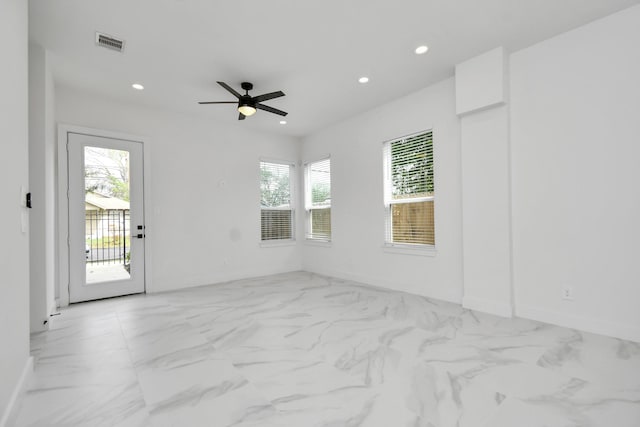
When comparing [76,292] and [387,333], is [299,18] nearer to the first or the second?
[387,333]

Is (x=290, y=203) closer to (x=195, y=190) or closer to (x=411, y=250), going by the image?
(x=195, y=190)

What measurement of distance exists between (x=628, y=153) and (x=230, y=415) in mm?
3823

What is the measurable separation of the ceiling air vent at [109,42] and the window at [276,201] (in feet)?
10.6

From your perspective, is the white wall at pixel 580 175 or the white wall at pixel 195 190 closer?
the white wall at pixel 580 175

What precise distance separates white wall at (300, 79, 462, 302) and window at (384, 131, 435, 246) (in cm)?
13

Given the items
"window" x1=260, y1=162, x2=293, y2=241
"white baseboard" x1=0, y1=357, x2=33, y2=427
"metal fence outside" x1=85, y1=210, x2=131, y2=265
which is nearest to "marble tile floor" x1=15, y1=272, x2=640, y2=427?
"white baseboard" x1=0, y1=357, x2=33, y2=427

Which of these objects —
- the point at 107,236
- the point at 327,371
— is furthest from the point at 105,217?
the point at 327,371

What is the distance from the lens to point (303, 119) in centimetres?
545

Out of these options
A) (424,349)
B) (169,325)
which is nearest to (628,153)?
(424,349)

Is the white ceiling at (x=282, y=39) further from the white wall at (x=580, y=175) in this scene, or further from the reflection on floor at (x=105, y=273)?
the reflection on floor at (x=105, y=273)

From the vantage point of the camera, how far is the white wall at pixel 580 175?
2.67 meters

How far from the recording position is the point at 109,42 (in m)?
3.04

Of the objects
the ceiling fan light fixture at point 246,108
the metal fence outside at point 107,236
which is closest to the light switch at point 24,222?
the ceiling fan light fixture at point 246,108

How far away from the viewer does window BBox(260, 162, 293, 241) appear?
6.16m
